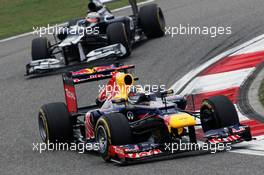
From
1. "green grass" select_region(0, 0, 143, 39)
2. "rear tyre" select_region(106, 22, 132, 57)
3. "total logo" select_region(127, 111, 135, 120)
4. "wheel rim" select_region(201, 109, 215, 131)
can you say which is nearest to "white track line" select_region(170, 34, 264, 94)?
"rear tyre" select_region(106, 22, 132, 57)

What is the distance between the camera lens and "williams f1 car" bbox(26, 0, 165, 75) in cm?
1823

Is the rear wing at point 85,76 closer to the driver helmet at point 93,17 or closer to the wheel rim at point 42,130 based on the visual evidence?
the wheel rim at point 42,130

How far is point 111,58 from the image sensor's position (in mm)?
17953

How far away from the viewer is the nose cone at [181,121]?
33.0ft

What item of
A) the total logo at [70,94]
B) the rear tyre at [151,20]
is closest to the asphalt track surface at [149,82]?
the rear tyre at [151,20]

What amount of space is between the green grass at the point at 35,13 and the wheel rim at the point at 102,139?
1521 centimetres

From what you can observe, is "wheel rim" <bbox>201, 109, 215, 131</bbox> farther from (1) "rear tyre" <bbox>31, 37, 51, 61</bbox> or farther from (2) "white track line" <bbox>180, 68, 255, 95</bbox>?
(1) "rear tyre" <bbox>31, 37, 51, 61</bbox>

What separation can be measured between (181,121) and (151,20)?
1006 cm

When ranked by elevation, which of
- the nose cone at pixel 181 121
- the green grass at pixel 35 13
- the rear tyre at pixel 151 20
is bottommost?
the nose cone at pixel 181 121

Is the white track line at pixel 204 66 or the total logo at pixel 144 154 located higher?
the white track line at pixel 204 66

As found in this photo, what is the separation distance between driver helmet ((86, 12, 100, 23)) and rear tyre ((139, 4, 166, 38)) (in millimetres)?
1209

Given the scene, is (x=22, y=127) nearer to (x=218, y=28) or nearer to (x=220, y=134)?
(x=220, y=134)

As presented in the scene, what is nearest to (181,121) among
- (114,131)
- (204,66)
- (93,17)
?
(114,131)

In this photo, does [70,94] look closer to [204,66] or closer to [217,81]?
[217,81]
